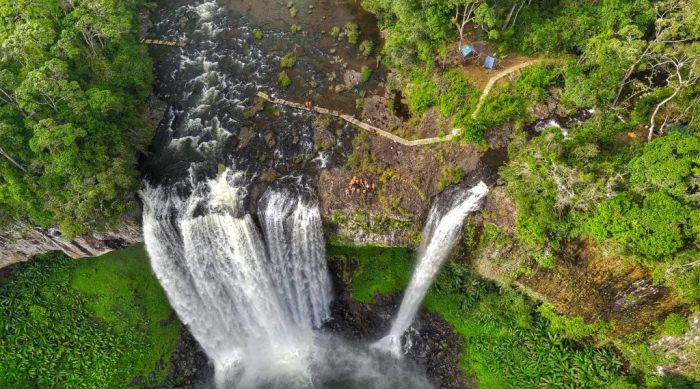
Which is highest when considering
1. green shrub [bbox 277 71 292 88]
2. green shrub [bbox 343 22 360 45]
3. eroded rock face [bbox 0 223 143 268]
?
green shrub [bbox 343 22 360 45]

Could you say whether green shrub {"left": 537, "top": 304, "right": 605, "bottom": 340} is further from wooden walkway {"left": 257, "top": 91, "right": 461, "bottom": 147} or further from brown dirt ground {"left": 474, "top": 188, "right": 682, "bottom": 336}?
wooden walkway {"left": 257, "top": 91, "right": 461, "bottom": 147}

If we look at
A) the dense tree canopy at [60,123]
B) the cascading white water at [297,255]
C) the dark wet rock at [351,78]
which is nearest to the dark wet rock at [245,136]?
the cascading white water at [297,255]

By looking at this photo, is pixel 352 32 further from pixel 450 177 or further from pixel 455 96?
pixel 450 177

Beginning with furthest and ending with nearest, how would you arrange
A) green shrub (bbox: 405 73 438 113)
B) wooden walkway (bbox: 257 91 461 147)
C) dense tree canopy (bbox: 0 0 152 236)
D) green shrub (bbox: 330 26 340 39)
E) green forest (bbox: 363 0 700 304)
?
green shrub (bbox: 330 26 340 39)
green shrub (bbox: 405 73 438 113)
wooden walkway (bbox: 257 91 461 147)
dense tree canopy (bbox: 0 0 152 236)
green forest (bbox: 363 0 700 304)

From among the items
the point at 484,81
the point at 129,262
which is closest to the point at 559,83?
the point at 484,81

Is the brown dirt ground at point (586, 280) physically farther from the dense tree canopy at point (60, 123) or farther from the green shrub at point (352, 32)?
the dense tree canopy at point (60, 123)

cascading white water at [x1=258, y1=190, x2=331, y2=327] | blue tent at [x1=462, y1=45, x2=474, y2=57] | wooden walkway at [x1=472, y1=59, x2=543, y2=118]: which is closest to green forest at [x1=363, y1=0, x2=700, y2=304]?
wooden walkway at [x1=472, y1=59, x2=543, y2=118]
